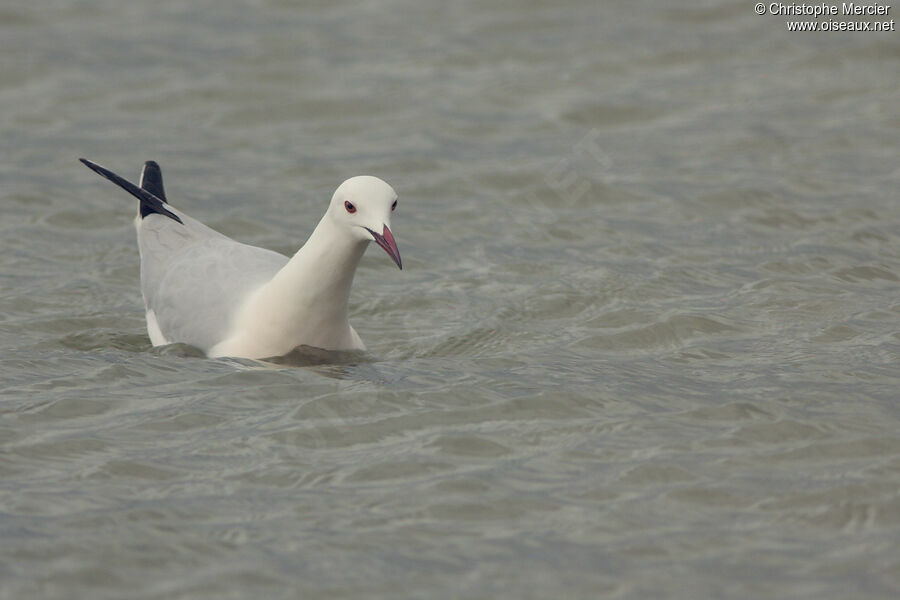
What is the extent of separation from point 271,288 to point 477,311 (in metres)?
1.66

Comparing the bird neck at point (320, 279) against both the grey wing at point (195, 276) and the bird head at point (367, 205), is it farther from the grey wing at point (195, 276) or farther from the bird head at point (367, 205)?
the grey wing at point (195, 276)

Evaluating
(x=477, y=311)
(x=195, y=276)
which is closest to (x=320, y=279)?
(x=195, y=276)

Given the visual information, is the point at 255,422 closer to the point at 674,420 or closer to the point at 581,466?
the point at 581,466

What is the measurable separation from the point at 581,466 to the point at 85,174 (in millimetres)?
6761

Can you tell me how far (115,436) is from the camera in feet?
20.4

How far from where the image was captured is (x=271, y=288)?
734cm

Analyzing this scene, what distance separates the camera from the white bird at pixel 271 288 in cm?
689

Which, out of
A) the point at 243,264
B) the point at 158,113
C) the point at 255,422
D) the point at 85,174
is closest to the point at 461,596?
the point at 255,422

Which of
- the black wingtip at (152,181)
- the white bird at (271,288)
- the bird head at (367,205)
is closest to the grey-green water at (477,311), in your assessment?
the white bird at (271,288)

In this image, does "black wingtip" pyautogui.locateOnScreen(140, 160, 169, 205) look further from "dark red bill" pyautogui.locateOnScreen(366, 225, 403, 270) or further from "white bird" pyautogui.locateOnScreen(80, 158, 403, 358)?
"dark red bill" pyautogui.locateOnScreen(366, 225, 403, 270)

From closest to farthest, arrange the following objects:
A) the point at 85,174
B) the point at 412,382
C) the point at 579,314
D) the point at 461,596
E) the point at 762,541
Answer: the point at 461,596 < the point at 762,541 < the point at 412,382 < the point at 579,314 < the point at 85,174

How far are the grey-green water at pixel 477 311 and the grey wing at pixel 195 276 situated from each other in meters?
0.21

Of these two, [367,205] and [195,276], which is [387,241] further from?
[195,276]

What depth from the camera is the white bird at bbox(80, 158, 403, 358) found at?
22.6ft
